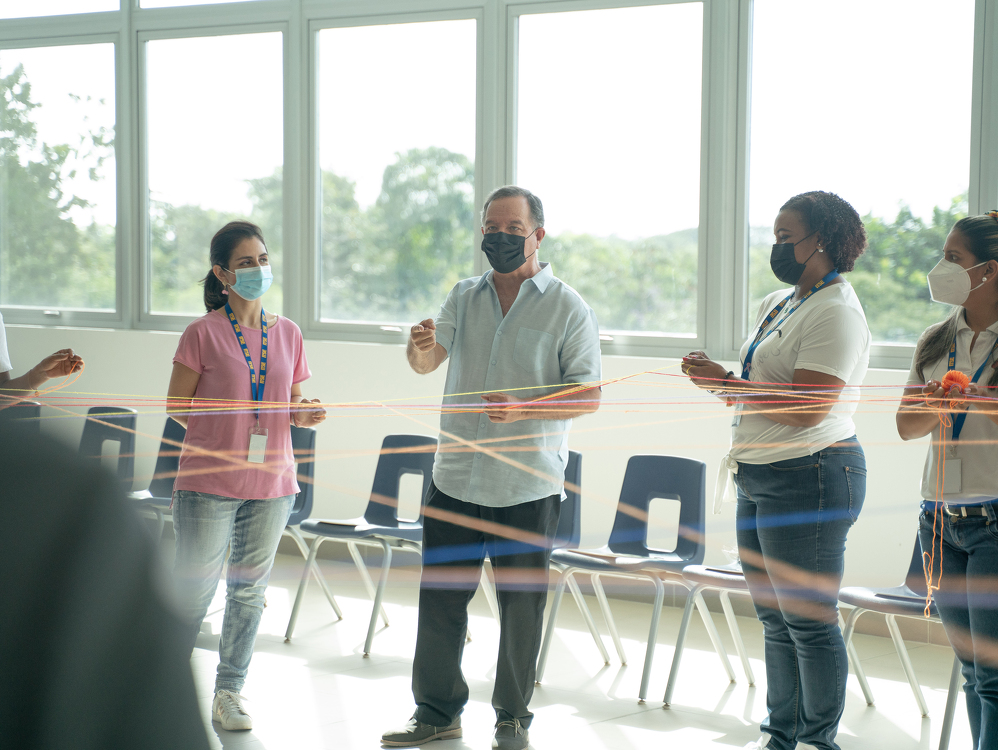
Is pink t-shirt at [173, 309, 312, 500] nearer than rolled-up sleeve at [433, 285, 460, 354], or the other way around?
pink t-shirt at [173, 309, 312, 500]

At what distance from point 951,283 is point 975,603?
85 centimetres

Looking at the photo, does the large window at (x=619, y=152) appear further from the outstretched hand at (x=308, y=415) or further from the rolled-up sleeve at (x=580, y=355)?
the outstretched hand at (x=308, y=415)

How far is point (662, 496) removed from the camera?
4125 millimetres

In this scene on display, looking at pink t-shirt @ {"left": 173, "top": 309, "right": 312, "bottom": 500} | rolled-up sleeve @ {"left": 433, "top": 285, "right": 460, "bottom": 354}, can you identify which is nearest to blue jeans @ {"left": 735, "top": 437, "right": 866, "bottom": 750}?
rolled-up sleeve @ {"left": 433, "top": 285, "right": 460, "bottom": 354}

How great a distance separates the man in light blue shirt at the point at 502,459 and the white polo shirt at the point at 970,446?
39.2 inches

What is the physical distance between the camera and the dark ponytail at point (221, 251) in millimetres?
3191

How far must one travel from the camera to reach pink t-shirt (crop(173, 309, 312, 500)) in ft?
10.0

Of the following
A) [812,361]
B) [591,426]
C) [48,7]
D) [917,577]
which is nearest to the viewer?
[812,361]

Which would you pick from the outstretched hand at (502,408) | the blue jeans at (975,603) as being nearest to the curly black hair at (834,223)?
the blue jeans at (975,603)

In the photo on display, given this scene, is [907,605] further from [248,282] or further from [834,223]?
[248,282]

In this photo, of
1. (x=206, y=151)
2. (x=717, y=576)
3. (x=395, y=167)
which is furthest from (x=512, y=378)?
(x=206, y=151)

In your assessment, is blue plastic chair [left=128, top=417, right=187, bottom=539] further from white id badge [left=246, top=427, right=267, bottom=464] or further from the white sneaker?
white id badge [left=246, top=427, right=267, bottom=464]

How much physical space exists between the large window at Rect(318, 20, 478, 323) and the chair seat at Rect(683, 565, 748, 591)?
2.62m

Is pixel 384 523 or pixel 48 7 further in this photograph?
pixel 48 7
